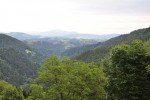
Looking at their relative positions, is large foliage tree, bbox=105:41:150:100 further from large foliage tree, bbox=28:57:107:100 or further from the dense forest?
large foliage tree, bbox=28:57:107:100

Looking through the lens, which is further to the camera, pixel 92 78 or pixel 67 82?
pixel 92 78

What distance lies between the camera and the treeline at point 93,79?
1571 inches

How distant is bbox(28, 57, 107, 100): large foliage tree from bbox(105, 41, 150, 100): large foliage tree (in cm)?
257

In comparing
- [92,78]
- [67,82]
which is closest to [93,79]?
[92,78]

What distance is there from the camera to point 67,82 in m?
39.9

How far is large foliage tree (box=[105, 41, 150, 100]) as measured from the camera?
43.2 metres

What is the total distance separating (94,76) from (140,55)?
732cm

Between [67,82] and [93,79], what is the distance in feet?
17.0

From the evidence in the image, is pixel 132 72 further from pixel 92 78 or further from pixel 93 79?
pixel 92 78

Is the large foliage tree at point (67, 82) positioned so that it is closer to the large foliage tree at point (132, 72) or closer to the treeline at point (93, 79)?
the treeline at point (93, 79)

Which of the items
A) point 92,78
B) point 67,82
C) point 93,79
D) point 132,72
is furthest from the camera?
point 132,72

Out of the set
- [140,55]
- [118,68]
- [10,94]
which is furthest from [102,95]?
[10,94]

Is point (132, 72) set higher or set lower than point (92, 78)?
higher

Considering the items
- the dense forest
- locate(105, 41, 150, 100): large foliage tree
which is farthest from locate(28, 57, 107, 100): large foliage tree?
locate(105, 41, 150, 100): large foliage tree
